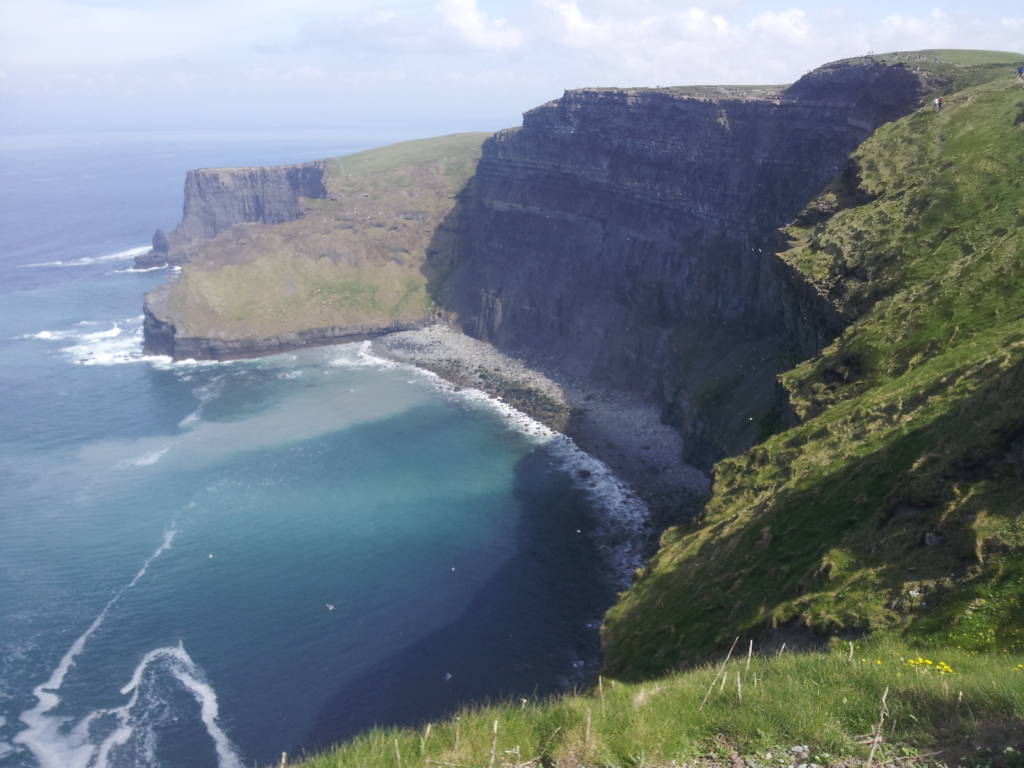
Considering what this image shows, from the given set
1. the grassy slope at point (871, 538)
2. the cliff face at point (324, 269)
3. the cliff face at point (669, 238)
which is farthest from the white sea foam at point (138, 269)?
the grassy slope at point (871, 538)

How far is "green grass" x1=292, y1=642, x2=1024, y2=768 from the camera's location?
45.5 ft

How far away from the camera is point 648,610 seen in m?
37.5

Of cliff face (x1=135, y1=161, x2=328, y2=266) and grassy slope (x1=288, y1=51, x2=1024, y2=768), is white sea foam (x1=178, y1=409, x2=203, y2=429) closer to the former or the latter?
grassy slope (x1=288, y1=51, x2=1024, y2=768)

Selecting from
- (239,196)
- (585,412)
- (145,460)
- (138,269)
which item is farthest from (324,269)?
(138,269)

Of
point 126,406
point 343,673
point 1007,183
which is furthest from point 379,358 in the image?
point 1007,183

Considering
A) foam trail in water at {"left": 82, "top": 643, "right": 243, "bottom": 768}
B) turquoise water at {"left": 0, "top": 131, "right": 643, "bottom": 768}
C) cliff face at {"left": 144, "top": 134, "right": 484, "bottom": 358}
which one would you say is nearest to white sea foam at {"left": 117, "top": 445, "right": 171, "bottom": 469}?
turquoise water at {"left": 0, "top": 131, "right": 643, "bottom": 768}

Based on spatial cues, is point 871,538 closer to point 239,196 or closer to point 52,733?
point 52,733

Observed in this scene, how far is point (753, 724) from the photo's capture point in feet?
49.3

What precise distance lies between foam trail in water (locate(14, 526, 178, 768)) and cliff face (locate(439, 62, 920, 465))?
5514 cm

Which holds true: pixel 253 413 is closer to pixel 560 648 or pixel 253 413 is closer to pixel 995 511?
pixel 560 648

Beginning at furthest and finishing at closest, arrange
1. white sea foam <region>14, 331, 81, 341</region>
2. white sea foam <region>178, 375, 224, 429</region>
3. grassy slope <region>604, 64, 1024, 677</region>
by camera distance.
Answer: white sea foam <region>14, 331, 81, 341</region>
white sea foam <region>178, 375, 224, 429</region>
grassy slope <region>604, 64, 1024, 677</region>

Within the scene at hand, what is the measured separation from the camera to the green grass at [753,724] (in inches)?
546

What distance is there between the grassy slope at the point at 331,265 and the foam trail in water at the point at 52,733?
81189 millimetres

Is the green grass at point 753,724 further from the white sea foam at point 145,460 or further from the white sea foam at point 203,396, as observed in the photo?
the white sea foam at point 203,396
